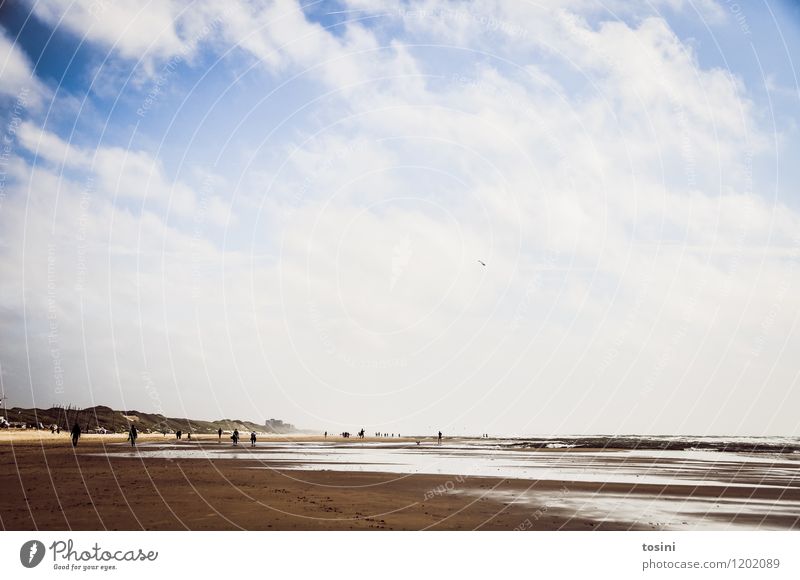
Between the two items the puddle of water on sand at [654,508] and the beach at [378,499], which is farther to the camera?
the puddle of water on sand at [654,508]

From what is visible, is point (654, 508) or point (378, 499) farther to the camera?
point (378, 499)

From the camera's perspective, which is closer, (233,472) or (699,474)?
(233,472)

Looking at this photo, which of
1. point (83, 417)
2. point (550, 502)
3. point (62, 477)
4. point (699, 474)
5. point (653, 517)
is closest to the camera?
point (653, 517)

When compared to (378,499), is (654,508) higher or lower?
lower

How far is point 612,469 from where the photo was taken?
34.4 meters

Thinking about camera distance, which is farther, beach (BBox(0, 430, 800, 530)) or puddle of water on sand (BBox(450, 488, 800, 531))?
puddle of water on sand (BBox(450, 488, 800, 531))
